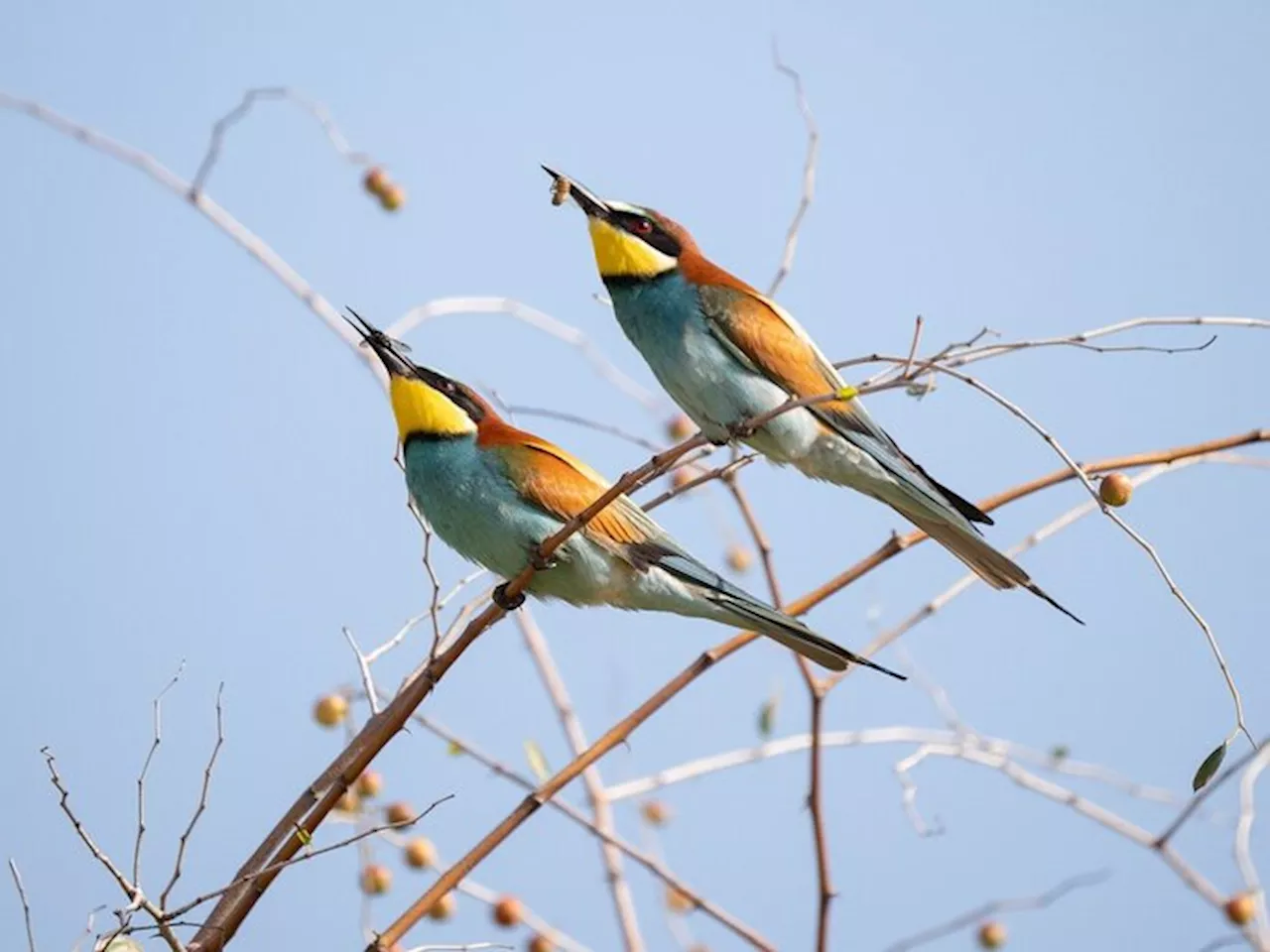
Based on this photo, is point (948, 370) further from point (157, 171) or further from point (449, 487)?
point (157, 171)

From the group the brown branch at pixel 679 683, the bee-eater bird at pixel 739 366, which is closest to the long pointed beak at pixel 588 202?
the bee-eater bird at pixel 739 366

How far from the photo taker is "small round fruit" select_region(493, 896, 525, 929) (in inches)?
179

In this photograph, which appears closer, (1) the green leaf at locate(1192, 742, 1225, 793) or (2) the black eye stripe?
(1) the green leaf at locate(1192, 742, 1225, 793)

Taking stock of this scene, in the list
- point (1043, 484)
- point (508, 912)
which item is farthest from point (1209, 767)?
point (508, 912)

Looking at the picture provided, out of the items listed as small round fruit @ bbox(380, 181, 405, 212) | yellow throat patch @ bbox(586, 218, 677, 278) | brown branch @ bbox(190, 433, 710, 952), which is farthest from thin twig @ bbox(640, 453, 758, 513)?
small round fruit @ bbox(380, 181, 405, 212)

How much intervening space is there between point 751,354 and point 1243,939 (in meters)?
1.75

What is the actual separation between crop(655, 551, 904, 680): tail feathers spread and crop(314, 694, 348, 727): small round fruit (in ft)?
4.05

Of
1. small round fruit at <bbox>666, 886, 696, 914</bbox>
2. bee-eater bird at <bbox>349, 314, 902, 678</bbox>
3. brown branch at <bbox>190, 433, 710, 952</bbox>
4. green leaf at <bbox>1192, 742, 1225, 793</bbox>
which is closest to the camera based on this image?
brown branch at <bbox>190, 433, 710, 952</bbox>

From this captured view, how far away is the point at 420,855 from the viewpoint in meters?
4.86

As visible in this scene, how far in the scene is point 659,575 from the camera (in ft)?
12.7

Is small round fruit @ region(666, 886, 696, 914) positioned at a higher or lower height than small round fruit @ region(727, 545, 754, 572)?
lower

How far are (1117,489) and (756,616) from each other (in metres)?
0.78

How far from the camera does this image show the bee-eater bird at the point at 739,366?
13.7ft

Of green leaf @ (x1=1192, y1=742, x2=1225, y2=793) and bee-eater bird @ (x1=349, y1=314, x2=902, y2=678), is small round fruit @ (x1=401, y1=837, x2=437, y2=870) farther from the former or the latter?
green leaf @ (x1=1192, y1=742, x2=1225, y2=793)
